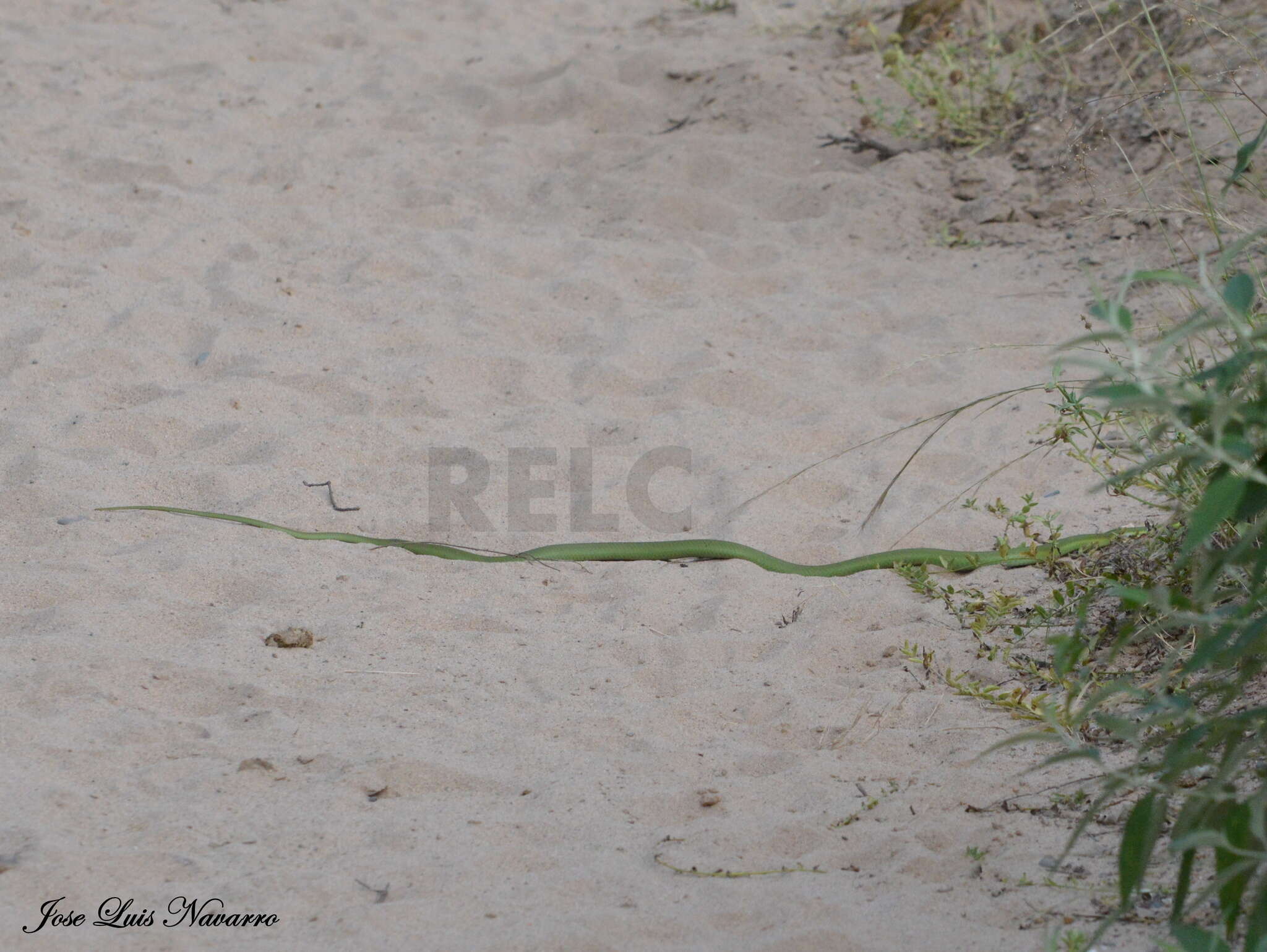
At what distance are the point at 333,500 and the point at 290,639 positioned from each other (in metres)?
0.70

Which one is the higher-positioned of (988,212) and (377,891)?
(988,212)

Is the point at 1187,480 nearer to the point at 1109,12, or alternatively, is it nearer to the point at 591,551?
the point at 591,551

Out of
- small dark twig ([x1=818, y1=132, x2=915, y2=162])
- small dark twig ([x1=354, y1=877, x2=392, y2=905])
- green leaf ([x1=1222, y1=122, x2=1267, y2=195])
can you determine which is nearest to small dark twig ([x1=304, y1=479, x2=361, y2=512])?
small dark twig ([x1=354, y1=877, x2=392, y2=905])

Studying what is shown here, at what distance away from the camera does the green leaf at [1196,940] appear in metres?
1.11

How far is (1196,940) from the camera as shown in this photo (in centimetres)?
112

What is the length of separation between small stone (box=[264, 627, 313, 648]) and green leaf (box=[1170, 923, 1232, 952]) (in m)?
1.69

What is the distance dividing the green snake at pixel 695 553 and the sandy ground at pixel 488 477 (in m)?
0.05

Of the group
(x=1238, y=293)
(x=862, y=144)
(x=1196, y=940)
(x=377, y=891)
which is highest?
(x=862, y=144)

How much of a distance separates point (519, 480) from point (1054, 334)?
6.18 feet

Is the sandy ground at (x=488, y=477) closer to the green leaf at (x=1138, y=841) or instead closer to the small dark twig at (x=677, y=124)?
the small dark twig at (x=677, y=124)

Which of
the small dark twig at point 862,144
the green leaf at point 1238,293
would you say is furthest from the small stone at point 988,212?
the green leaf at point 1238,293

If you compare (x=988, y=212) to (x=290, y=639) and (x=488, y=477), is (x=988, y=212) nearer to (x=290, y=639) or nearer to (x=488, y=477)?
(x=488, y=477)

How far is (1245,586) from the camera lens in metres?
1.68

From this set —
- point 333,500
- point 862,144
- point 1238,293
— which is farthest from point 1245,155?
point 862,144
